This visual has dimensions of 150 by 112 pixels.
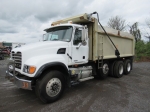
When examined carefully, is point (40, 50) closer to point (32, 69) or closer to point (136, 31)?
point (32, 69)

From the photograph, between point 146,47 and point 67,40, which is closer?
point 67,40

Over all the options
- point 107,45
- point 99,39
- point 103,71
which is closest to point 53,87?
point 99,39

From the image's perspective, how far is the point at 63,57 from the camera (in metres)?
4.53

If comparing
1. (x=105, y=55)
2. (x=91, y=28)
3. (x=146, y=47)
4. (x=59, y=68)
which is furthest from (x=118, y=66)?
(x=146, y=47)

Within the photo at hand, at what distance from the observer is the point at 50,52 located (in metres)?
4.29

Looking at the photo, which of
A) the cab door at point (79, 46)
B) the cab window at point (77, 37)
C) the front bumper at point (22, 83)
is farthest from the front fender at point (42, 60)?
the cab window at point (77, 37)

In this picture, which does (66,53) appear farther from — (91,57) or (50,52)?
(91,57)

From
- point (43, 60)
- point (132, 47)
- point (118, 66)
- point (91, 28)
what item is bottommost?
point (118, 66)

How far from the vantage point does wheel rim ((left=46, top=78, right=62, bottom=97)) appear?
3946 mm

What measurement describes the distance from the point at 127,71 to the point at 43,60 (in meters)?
6.83

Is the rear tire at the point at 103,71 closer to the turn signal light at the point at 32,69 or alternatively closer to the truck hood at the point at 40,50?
the truck hood at the point at 40,50

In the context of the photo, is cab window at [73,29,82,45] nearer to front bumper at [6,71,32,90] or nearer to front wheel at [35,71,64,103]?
front wheel at [35,71,64,103]

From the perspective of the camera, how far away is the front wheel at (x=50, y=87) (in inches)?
149

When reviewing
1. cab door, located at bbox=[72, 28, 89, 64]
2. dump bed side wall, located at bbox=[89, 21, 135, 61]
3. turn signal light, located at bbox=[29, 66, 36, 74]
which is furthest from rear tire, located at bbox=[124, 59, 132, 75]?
turn signal light, located at bbox=[29, 66, 36, 74]
